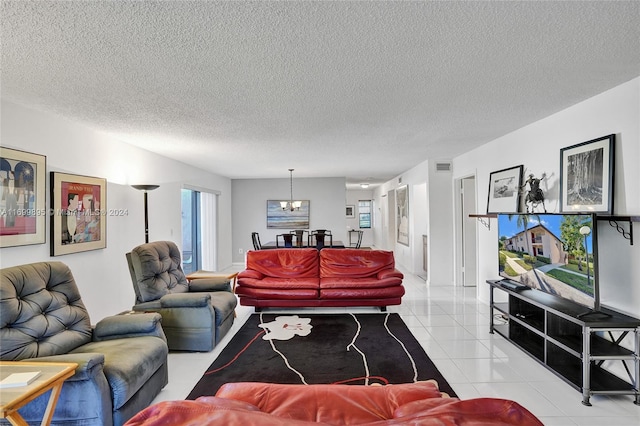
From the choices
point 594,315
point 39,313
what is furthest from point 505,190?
point 39,313

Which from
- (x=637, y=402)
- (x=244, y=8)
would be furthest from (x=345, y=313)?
(x=244, y=8)

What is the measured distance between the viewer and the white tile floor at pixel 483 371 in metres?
2.21

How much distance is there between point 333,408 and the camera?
128 centimetres

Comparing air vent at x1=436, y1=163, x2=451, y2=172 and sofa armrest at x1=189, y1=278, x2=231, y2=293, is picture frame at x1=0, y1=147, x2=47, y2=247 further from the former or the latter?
air vent at x1=436, y1=163, x2=451, y2=172

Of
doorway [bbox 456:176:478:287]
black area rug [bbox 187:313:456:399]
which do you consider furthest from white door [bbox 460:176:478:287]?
black area rug [bbox 187:313:456:399]

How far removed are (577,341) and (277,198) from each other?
723 centimetres

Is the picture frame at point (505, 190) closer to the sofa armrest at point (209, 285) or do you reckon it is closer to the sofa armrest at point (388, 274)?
the sofa armrest at point (388, 274)

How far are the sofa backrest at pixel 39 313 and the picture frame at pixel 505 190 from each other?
4514mm

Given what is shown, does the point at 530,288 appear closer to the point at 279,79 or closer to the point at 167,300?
the point at 279,79

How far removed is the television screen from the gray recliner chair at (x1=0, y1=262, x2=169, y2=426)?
324 cm

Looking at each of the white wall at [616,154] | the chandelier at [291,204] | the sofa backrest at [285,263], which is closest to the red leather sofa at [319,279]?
the sofa backrest at [285,263]

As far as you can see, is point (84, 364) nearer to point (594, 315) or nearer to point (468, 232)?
point (594, 315)

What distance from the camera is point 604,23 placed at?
170 centimetres

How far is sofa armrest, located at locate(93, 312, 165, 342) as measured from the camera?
2.42m
